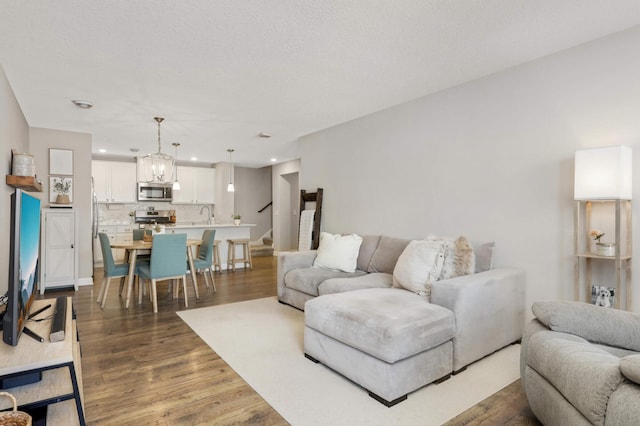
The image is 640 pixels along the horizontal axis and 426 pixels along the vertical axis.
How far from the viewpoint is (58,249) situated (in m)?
5.00

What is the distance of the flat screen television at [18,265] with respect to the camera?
4.28 ft

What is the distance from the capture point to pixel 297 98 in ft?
12.6

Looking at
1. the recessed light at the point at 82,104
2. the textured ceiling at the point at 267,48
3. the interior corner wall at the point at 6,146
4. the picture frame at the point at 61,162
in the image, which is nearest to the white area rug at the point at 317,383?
the interior corner wall at the point at 6,146

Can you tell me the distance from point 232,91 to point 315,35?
1431mm

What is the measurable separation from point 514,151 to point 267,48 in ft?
7.41

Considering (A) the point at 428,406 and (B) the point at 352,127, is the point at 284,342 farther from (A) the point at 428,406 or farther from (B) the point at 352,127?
(B) the point at 352,127

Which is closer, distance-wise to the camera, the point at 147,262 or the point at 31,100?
the point at 31,100

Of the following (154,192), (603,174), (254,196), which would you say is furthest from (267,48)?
(254,196)

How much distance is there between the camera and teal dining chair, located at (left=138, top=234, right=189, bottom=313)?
3980mm

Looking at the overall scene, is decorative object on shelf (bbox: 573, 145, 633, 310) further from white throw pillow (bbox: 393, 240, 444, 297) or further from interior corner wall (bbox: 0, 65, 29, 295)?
interior corner wall (bbox: 0, 65, 29, 295)

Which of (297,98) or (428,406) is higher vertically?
(297,98)

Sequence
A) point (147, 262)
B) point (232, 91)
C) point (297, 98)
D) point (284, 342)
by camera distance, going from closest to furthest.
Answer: point (284, 342), point (232, 91), point (297, 98), point (147, 262)

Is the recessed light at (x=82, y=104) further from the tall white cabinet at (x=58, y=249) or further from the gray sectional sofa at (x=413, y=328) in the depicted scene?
the gray sectional sofa at (x=413, y=328)

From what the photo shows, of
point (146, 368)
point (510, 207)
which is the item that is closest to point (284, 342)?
point (146, 368)
